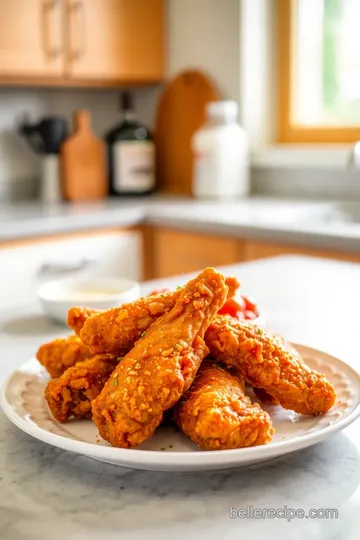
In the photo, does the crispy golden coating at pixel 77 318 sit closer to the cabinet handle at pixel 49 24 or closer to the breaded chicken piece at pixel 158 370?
the breaded chicken piece at pixel 158 370

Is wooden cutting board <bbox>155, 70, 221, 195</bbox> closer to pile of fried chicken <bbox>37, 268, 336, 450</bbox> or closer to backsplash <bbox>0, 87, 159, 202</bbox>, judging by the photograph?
backsplash <bbox>0, 87, 159, 202</bbox>

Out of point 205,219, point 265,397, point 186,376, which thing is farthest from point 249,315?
point 205,219

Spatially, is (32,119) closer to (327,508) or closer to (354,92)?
(354,92)

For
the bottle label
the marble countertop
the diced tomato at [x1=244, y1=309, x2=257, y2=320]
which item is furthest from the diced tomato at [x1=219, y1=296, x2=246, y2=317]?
the bottle label

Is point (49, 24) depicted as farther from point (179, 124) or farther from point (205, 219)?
point (205, 219)

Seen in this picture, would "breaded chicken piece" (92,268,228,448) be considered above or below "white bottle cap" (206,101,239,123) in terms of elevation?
below

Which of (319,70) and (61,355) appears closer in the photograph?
(61,355)

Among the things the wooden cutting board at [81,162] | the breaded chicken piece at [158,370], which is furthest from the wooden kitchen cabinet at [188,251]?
the breaded chicken piece at [158,370]
